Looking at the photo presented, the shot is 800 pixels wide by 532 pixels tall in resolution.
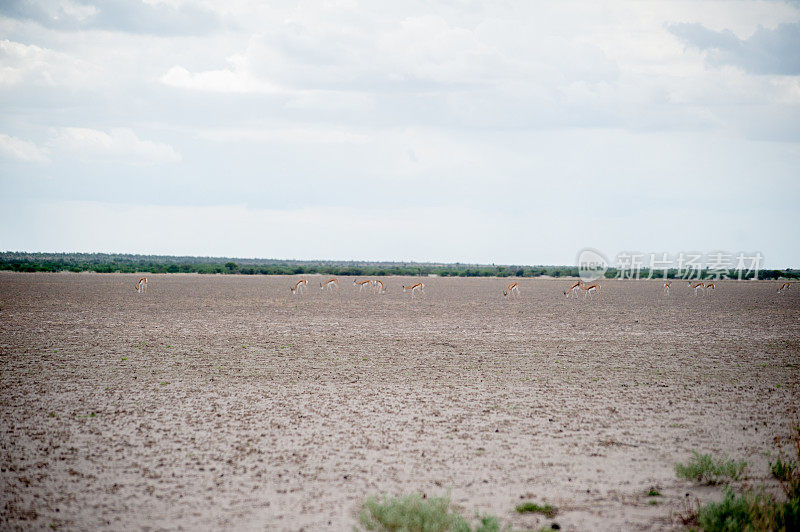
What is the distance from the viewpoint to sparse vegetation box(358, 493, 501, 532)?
536cm

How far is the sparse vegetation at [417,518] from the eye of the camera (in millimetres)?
5355

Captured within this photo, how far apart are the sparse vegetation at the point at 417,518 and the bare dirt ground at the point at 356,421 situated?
303mm

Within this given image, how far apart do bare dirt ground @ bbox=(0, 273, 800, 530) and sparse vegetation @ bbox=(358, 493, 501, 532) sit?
30 cm

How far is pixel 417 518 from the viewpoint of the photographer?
546cm

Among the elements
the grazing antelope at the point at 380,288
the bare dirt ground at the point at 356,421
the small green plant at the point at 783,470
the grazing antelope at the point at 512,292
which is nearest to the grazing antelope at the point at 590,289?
the grazing antelope at the point at 512,292

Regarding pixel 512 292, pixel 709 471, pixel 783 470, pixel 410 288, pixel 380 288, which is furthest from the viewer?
pixel 380 288

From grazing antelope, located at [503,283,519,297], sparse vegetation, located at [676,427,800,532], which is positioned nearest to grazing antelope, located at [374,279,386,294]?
grazing antelope, located at [503,283,519,297]

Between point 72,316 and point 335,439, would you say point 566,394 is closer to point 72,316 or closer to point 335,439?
point 335,439

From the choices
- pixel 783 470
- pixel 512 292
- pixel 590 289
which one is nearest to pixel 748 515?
pixel 783 470

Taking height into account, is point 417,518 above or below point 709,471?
below

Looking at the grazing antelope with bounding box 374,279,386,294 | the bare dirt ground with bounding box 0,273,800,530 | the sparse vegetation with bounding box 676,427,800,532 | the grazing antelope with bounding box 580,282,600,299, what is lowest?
the bare dirt ground with bounding box 0,273,800,530

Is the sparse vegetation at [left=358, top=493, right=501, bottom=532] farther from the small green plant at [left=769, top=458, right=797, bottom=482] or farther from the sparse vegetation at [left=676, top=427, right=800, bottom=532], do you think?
the small green plant at [left=769, top=458, right=797, bottom=482]

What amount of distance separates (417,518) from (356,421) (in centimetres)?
379

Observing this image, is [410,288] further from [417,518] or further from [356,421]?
[417,518]
